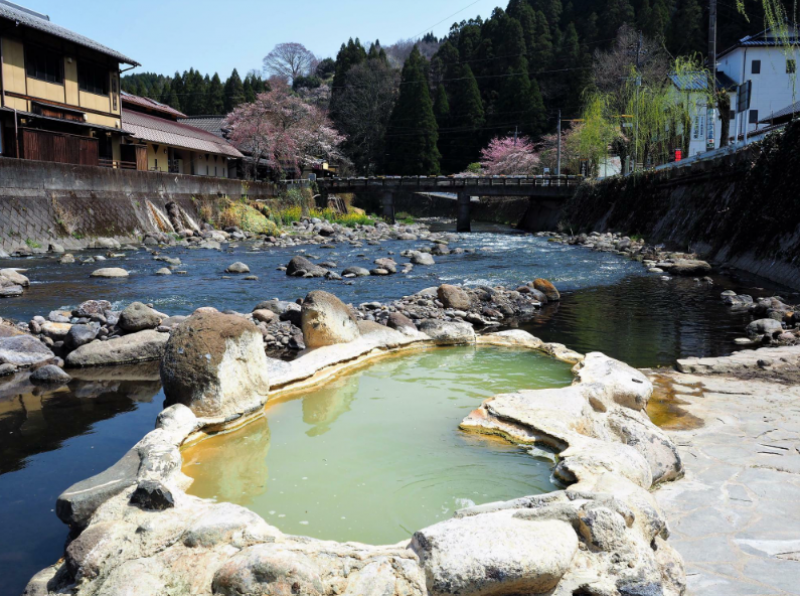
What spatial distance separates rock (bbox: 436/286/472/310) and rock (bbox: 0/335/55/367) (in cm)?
738

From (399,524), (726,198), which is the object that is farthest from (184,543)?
(726,198)

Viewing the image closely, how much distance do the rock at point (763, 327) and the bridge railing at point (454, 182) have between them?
31475 mm

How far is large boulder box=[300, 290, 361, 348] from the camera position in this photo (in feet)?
25.5

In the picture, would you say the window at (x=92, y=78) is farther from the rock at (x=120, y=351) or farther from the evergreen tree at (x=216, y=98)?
the evergreen tree at (x=216, y=98)

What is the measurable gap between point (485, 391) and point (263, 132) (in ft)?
135

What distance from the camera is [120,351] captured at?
9.24 metres

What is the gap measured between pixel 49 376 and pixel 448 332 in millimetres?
5543

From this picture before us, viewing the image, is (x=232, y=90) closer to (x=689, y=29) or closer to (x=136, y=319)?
(x=689, y=29)

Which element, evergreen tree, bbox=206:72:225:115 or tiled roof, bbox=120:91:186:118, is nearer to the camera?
tiled roof, bbox=120:91:186:118

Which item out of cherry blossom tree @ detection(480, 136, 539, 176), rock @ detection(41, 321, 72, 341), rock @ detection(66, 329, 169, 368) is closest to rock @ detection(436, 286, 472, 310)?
rock @ detection(66, 329, 169, 368)

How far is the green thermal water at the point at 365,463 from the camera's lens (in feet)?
13.5

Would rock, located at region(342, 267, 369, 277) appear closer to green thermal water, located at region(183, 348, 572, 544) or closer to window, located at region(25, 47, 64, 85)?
green thermal water, located at region(183, 348, 572, 544)

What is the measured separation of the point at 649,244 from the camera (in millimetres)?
26188

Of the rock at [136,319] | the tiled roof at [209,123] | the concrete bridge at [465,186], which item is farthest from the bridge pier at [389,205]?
the rock at [136,319]
